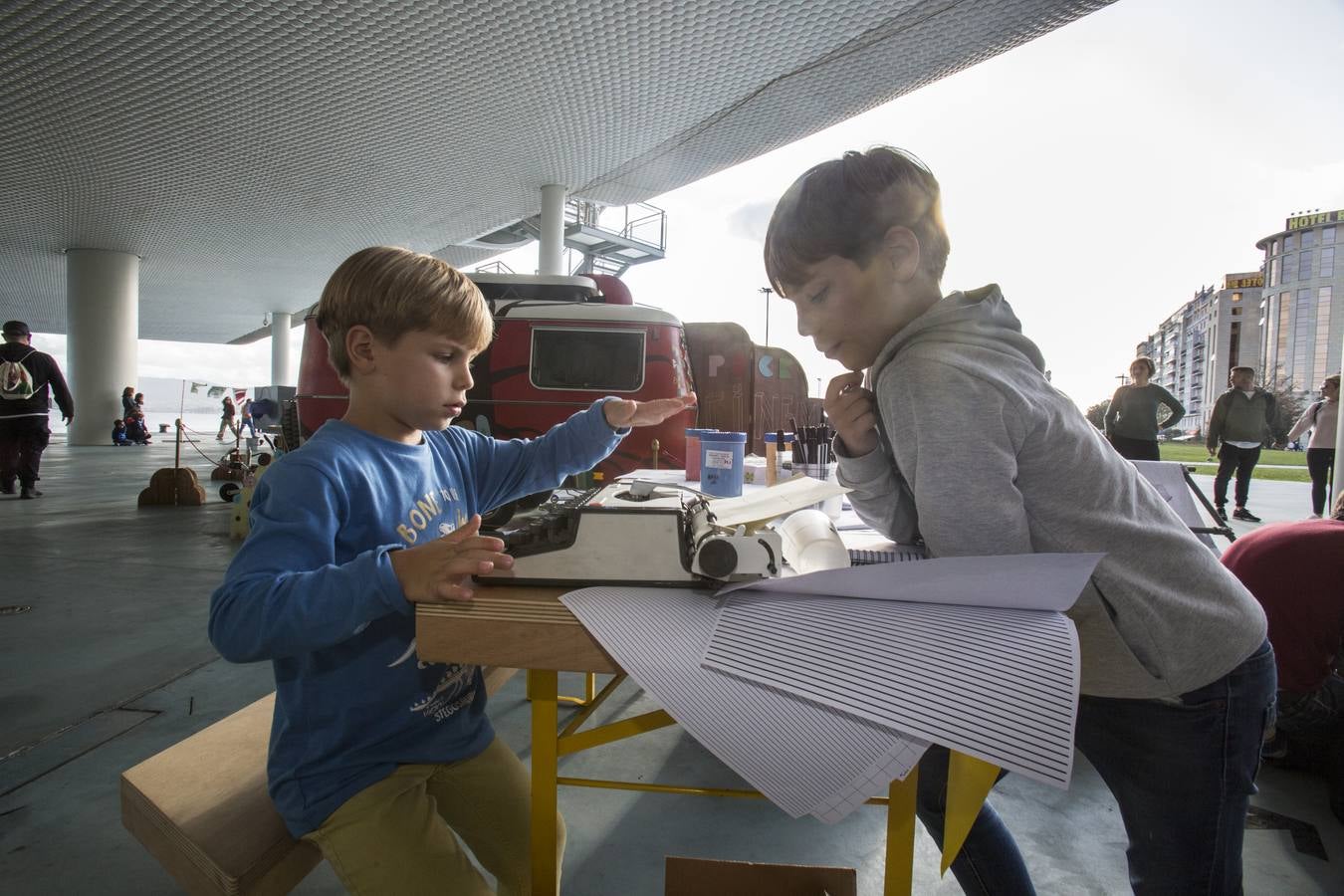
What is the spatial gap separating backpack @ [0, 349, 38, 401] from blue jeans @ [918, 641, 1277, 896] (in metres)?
9.04

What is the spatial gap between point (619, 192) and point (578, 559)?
13.7 meters

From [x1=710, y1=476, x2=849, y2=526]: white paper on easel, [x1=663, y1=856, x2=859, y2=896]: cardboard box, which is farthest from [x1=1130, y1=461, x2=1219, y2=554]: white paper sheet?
[x1=663, y1=856, x2=859, y2=896]: cardboard box

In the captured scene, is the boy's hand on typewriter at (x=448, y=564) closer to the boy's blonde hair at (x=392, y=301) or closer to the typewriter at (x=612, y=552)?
the typewriter at (x=612, y=552)

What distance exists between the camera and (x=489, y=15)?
7387mm

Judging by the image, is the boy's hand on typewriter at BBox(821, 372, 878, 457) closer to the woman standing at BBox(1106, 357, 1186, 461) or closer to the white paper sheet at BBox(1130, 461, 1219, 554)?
the white paper sheet at BBox(1130, 461, 1219, 554)

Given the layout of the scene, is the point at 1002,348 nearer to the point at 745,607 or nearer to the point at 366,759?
the point at 745,607

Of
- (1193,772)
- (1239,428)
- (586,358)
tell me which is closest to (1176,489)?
(1193,772)

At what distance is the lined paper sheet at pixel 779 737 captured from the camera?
556 mm

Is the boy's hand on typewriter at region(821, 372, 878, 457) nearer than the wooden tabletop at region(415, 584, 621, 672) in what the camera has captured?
No

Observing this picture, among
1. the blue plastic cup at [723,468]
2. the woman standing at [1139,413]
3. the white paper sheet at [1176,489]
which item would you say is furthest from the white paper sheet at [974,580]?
the woman standing at [1139,413]

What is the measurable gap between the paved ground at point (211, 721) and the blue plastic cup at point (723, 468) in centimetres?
86

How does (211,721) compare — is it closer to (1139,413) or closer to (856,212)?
(856,212)

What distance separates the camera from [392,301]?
102cm

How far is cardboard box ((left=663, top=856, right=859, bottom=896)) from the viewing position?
0.90 m
